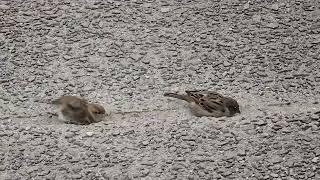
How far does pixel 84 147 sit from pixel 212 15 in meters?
2.03

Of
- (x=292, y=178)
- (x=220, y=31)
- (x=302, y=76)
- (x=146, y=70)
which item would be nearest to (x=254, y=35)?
(x=220, y=31)

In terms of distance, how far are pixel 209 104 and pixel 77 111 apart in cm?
87

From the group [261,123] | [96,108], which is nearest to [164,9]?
[96,108]

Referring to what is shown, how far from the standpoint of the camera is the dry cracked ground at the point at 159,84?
3.96 m

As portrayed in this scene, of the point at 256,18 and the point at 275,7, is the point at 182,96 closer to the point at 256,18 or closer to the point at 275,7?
the point at 256,18

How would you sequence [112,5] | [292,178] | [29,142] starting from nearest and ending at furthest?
1. [292,178]
2. [29,142]
3. [112,5]

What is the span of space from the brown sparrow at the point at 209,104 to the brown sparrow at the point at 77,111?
61 centimetres

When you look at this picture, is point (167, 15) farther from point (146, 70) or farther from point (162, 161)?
point (162, 161)

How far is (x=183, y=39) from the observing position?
5363 mm

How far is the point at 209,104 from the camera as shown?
4473mm

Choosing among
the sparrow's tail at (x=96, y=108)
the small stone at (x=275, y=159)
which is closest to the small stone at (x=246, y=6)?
the sparrow's tail at (x=96, y=108)

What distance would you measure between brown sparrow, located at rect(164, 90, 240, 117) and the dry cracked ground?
0.26 feet

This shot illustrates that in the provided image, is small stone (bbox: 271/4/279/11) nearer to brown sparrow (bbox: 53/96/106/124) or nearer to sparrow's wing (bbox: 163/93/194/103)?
sparrow's wing (bbox: 163/93/194/103)

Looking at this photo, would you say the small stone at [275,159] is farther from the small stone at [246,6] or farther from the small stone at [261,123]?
the small stone at [246,6]
